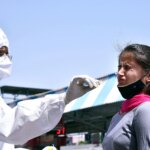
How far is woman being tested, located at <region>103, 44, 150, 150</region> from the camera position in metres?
1.94

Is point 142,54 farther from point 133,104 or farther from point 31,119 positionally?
point 31,119

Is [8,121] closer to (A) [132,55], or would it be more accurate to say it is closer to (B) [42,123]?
(B) [42,123]

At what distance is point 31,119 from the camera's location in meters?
2.33

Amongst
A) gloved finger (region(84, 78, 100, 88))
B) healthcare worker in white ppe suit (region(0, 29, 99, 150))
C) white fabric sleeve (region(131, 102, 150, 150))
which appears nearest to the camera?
white fabric sleeve (region(131, 102, 150, 150))

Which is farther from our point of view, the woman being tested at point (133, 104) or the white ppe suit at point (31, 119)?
the white ppe suit at point (31, 119)

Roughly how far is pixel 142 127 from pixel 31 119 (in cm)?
63

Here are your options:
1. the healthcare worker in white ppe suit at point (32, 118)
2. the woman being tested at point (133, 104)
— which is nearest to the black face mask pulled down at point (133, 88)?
the woman being tested at point (133, 104)

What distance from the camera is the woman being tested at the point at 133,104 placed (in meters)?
1.94

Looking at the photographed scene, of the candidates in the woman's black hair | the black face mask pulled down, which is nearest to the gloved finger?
the black face mask pulled down

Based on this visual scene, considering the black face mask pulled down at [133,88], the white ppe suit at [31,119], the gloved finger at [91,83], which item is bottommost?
the white ppe suit at [31,119]

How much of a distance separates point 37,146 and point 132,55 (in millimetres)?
8947

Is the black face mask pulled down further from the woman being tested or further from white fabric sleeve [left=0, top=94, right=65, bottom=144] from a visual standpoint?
white fabric sleeve [left=0, top=94, right=65, bottom=144]

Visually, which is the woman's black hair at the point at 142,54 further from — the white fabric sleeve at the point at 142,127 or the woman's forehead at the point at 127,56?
the white fabric sleeve at the point at 142,127

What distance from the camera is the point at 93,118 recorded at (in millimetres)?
12367
